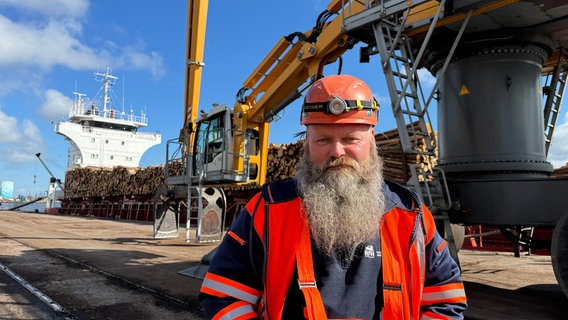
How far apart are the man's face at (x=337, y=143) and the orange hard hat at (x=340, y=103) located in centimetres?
4

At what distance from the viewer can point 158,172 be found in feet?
86.2

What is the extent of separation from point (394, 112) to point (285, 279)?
437 centimetres

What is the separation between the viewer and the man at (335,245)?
1688 millimetres

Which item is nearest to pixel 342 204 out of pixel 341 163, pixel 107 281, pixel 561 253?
pixel 341 163

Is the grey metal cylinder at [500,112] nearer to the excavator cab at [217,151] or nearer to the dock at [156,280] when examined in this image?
the dock at [156,280]

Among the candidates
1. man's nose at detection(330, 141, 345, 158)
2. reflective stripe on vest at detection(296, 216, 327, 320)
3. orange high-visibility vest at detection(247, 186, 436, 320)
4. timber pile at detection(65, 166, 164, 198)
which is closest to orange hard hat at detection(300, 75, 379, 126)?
man's nose at detection(330, 141, 345, 158)

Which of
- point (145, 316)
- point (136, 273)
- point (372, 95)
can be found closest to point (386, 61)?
point (372, 95)

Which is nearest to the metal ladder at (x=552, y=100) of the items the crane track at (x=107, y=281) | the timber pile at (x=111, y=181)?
the crane track at (x=107, y=281)

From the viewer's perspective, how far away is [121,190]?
1176 inches

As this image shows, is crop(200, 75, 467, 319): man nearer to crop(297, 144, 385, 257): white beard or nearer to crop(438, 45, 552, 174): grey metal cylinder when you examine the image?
crop(297, 144, 385, 257): white beard

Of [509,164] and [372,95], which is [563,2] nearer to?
[509,164]

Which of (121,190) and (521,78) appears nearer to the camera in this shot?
(521,78)

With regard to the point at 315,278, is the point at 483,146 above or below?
above

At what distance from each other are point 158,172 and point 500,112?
76.4ft
